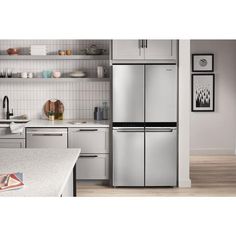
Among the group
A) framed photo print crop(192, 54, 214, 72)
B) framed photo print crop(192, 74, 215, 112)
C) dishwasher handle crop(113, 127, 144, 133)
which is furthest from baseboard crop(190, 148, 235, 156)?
dishwasher handle crop(113, 127, 144, 133)

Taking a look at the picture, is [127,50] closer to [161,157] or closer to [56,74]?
[56,74]

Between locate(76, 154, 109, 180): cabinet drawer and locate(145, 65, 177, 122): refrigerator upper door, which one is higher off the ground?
locate(145, 65, 177, 122): refrigerator upper door

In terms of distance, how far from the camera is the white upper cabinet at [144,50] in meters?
5.18

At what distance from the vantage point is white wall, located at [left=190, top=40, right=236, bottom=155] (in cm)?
766

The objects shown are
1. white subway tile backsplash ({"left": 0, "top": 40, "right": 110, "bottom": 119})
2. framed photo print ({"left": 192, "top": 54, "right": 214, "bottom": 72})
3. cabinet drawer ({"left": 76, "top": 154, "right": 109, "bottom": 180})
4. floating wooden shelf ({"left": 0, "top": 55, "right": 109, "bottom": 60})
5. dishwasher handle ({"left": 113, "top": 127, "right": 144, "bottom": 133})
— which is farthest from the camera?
framed photo print ({"left": 192, "top": 54, "right": 214, "bottom": 72})

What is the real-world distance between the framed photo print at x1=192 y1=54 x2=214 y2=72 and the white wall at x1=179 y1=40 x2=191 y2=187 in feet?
7.94

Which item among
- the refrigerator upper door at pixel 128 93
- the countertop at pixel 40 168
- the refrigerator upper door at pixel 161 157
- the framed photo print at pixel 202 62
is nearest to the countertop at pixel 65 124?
the refrigerator upper door at pixel 128 93

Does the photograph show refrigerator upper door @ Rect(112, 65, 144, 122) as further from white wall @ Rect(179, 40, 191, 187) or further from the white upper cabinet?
white wall @ Rect(179, 40, 191, 187)

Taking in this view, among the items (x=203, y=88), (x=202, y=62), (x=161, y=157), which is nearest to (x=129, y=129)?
(x=161, y=157)
